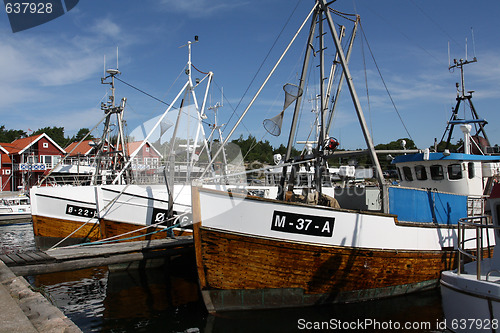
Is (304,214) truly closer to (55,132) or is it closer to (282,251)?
(282,251)

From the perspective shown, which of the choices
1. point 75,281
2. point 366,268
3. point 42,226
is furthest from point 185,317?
point 42,226

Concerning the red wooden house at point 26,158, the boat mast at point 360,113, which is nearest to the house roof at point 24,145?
the red wooden house at point 26,158

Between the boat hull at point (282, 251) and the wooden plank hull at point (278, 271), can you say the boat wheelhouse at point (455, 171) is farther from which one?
the wooden plank hull at point (278, 271)

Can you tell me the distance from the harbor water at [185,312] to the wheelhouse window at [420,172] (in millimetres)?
4357

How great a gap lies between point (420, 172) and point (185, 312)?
9.57 m

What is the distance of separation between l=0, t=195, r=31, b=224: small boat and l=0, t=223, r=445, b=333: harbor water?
24.1m

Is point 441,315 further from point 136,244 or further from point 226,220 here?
point 136,244

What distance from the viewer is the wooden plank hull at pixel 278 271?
8172 millimetres

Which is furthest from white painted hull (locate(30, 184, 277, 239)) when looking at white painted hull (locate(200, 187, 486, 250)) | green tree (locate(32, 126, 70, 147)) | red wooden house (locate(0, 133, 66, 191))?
green tree (locate(32, 126, 70, 147))

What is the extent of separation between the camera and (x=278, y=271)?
328 inches

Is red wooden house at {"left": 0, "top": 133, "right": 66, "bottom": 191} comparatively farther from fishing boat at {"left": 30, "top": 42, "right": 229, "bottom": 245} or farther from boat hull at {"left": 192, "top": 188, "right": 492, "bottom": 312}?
boat hull at {"left": 192, "top": 188, "right": 492, "bottom": 312}

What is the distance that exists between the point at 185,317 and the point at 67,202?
10443 millimetres

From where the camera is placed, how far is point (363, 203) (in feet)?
39.1

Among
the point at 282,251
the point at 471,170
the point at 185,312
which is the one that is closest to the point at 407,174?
the point at 471,170
